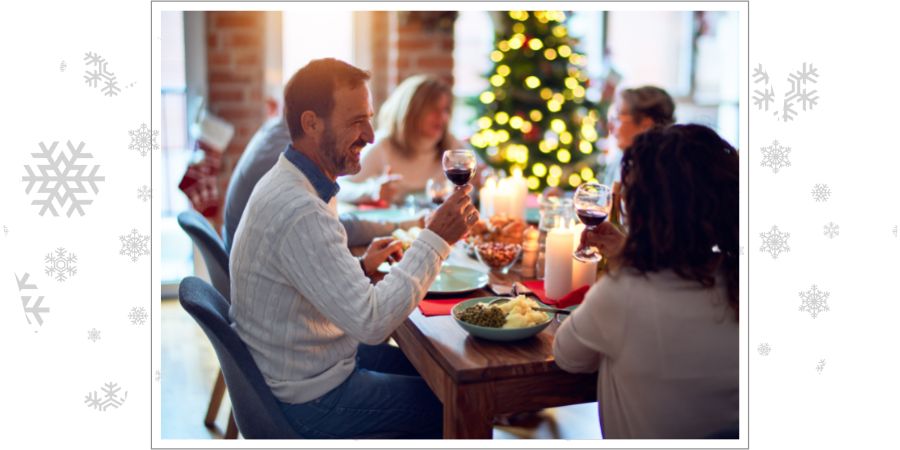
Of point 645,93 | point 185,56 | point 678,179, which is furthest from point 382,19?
point 678,179

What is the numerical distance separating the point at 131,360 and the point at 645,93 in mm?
2065

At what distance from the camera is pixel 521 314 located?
1478mm

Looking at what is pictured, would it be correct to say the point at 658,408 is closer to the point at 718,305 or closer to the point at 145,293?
the point at 718,305

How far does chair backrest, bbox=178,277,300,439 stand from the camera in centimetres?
146

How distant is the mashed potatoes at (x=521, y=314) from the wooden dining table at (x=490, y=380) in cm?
4

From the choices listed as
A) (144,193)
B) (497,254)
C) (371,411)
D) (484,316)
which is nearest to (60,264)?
(144,193)

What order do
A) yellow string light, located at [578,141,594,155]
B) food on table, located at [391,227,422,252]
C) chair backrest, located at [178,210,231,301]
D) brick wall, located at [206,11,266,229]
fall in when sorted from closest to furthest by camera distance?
chair backrest, located at [178,210,231,301]
food on table, located at [391,227,422,252]
brick wall, located at [206,11,266,229]
yellow string light, located at [578,141,594,155]

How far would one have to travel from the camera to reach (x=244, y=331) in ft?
5.19
